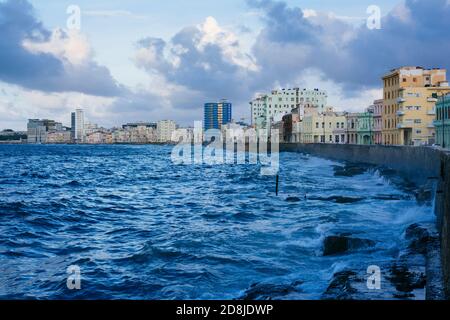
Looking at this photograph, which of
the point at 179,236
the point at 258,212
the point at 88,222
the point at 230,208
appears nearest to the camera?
the point at 179,236

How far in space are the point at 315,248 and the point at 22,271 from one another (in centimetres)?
881

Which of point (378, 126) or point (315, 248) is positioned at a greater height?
point (378, 126)

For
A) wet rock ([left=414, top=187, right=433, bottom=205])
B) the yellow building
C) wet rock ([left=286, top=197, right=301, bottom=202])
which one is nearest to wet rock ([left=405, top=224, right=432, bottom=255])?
wet rock ([left=414, top=187, right=433, bottom=205])

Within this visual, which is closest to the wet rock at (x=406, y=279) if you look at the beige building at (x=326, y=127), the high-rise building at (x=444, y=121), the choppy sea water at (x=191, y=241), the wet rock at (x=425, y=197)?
the choppy sea water at (x=191, y=241)

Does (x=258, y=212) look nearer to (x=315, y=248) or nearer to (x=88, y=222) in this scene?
(x=88, y=222)

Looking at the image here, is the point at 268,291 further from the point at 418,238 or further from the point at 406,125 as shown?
the point at 406,125

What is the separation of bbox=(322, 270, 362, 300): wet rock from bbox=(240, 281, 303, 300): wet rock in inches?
34.3

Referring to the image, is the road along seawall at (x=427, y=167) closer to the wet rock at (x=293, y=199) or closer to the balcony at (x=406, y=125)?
the wet rock at (x=293, y=199)

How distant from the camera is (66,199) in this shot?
35812mm

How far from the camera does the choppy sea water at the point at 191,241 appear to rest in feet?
46.0

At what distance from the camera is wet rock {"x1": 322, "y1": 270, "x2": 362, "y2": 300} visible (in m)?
11.6

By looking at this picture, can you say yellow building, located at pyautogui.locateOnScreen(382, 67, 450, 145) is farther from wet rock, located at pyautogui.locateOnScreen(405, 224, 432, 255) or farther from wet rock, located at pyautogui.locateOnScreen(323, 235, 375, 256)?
wet rock, located at pyautogui.locateOnScreen(323, 235, 375, 256)

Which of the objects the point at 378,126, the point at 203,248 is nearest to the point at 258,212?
the point at 203,248

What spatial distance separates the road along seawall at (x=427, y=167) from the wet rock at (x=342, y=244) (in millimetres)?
2239
